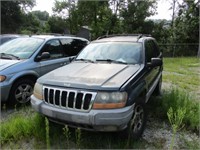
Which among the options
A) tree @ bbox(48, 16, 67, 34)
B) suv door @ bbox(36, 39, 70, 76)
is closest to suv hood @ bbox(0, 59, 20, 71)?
Answer: suv door @ bbox(36, 39, 70, 76)

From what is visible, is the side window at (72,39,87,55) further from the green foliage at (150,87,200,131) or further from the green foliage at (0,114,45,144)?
the green foliage at (0,114,45,144)

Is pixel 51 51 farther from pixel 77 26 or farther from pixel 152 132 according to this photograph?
pixel 77 26

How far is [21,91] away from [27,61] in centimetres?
71

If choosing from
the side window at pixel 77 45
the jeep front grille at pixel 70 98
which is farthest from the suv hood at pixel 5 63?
the side window at pixel 77 45

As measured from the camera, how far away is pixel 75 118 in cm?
303

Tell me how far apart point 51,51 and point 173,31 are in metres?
17.8

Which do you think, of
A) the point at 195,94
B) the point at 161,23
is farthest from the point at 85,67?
the point at 161,23

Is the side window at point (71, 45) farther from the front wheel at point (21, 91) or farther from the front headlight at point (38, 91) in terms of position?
the front headlight at point (38, 91)

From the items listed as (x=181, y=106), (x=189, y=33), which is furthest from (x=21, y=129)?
(x=189, y=33)

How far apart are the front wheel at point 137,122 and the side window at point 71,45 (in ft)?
11.0

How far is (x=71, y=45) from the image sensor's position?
663 cm

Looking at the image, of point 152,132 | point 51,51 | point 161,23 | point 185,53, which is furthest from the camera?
point 161,23

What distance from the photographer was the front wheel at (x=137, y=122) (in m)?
3.28

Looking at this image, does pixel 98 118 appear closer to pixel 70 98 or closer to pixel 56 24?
pixel 70 98
